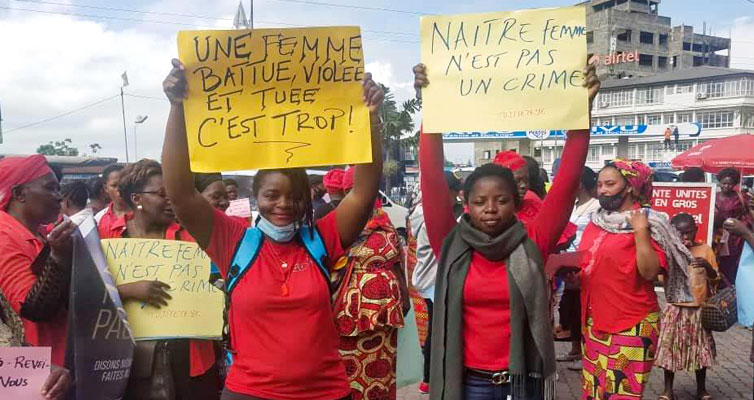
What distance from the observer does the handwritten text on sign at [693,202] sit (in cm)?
617

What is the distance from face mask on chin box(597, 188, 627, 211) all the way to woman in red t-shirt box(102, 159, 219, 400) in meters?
2.51

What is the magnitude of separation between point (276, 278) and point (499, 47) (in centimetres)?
139

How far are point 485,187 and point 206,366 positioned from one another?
5.16ft

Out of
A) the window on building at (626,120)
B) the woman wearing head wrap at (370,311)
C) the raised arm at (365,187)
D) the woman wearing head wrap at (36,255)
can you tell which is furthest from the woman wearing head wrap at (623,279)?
the window on building at (626,120)

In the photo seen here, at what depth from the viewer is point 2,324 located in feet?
8.18

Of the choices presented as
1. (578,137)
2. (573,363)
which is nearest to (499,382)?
(578,137)

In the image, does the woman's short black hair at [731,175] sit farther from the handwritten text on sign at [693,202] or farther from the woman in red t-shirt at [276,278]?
the woman in red t-shirt at [276,278]

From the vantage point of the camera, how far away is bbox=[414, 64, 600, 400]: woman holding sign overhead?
264 centimetres

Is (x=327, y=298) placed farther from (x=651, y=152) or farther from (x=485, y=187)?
(x=651, y=152)

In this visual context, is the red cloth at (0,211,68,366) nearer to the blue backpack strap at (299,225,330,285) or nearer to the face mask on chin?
the blue backpack strap at (299,225,330,285)

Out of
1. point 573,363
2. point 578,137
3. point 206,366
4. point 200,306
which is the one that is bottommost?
point 573,363

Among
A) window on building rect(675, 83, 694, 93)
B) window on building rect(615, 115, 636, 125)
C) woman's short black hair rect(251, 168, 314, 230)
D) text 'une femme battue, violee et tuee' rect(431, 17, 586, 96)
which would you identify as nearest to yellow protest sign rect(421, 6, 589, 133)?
text 'une femme battue, violee et tuee' rect(431, 17, 586, 96)

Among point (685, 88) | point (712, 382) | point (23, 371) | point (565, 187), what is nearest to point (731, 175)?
point (712, 382)

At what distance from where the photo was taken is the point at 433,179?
282cm
